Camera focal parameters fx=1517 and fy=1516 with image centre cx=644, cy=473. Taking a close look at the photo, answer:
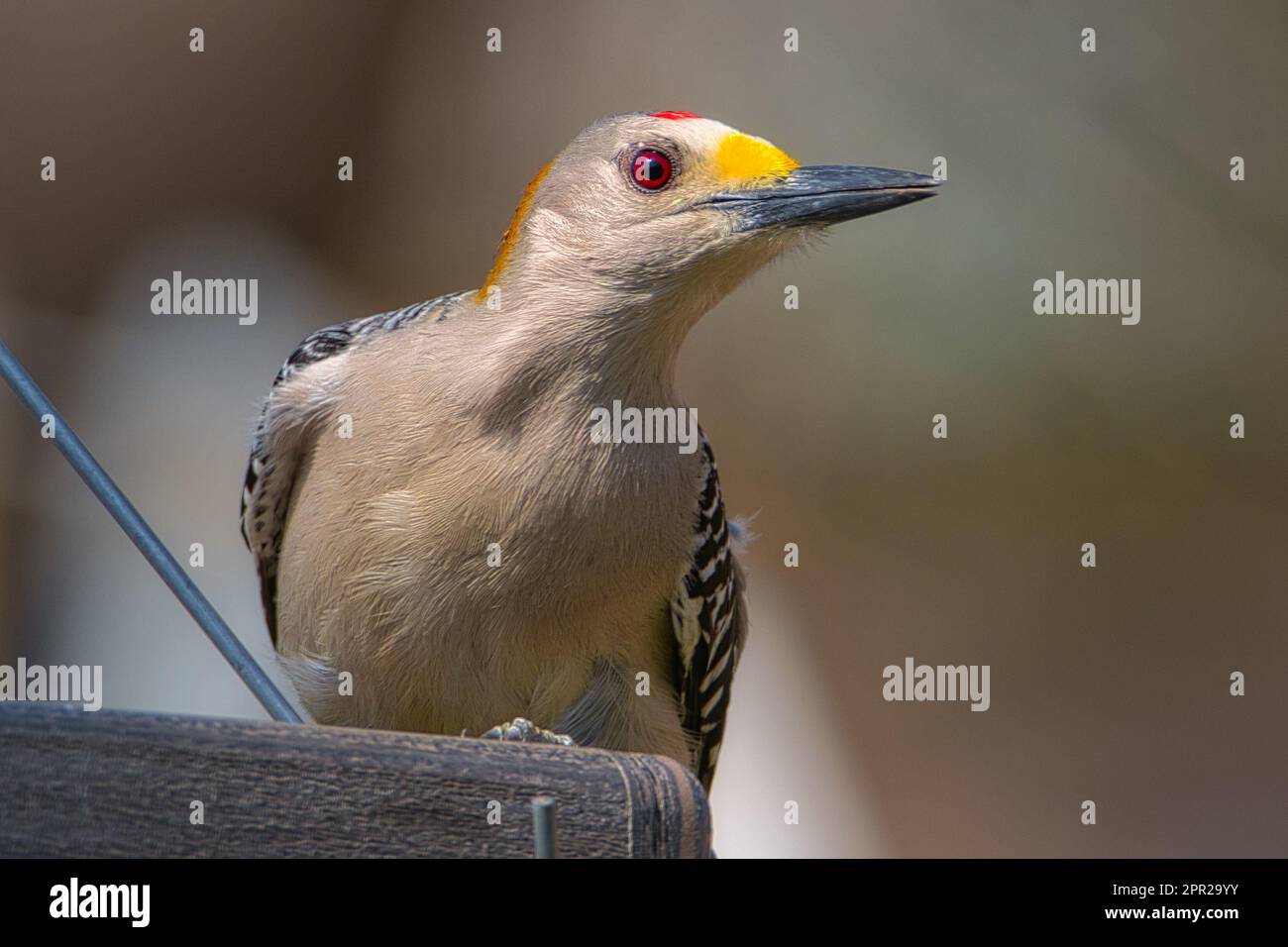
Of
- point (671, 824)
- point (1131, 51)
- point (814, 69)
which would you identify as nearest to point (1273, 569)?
point (1131, 51)

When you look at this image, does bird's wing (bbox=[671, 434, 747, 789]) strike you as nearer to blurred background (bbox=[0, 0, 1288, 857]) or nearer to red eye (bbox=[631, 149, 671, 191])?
red eye (bbox=[631, 149, 671, 191])

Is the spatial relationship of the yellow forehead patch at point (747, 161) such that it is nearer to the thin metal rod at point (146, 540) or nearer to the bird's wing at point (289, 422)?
the bird's wing at point (289, 422)

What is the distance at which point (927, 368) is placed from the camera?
9.78 m

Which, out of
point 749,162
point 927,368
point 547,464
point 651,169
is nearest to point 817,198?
point 749,162

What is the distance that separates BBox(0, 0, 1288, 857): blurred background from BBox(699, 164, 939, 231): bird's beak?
4.52 m

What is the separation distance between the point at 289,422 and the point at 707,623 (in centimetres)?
166

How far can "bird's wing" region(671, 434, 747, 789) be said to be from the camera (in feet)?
17.6

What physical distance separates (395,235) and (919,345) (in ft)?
11.3

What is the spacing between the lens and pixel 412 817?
2.44m

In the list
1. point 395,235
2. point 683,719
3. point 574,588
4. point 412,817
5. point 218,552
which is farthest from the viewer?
point 395,235

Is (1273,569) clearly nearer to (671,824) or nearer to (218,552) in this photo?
(218,552)

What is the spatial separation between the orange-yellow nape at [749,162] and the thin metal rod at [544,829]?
2989mm

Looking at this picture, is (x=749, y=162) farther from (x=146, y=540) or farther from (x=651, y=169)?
(x=146, y=540)

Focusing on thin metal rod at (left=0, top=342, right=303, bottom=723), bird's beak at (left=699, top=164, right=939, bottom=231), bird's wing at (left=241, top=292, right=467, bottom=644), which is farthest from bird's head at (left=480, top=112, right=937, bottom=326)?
thin metal rod at (left=0, top=342, right=303, bottom=723)
